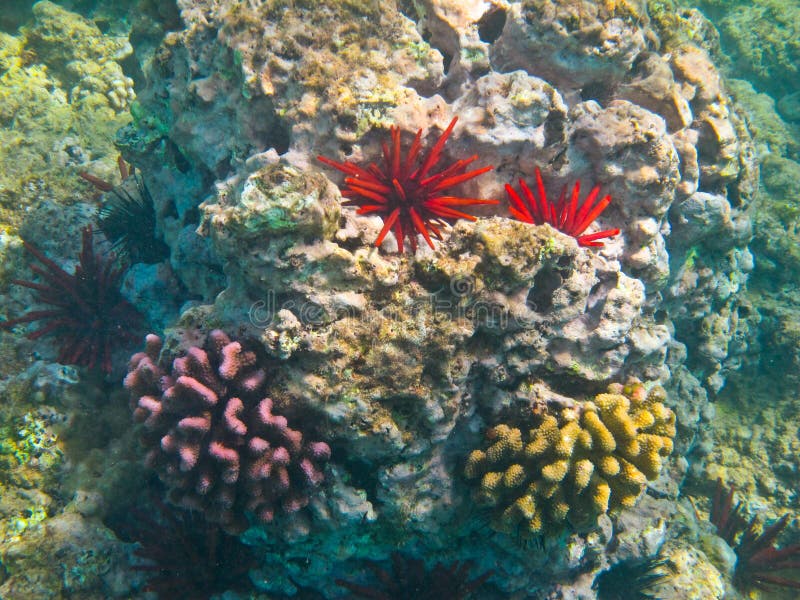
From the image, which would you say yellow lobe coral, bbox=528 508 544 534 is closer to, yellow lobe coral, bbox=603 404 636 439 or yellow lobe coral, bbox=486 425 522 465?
yellow lobe coral, bbox=486 425 522 465

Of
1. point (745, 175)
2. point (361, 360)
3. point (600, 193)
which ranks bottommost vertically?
point (361, 360)

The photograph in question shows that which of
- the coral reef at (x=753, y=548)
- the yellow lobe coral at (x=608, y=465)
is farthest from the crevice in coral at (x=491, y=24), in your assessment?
the coral reef at (x=753, y=548)

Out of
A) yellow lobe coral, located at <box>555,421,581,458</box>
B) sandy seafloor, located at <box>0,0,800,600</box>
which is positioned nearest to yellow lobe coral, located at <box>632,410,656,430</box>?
sandy seafloor, located at <box>0,0,800,600</box>

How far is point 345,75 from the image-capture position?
377 cm

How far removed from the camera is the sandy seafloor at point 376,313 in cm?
329

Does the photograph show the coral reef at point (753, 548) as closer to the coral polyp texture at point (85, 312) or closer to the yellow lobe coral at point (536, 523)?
the yellow lobe coral at point (536, 523)

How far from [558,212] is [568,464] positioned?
1963mm

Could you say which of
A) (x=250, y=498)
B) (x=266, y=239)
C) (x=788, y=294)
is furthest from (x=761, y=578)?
(x=266, y=239)

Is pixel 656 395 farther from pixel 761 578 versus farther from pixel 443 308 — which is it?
pixel 761 578

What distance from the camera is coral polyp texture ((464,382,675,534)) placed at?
3502 mm

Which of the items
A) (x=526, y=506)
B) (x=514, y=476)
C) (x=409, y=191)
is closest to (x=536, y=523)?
(x=526, y=506)

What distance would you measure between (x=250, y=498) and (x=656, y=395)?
3.50 metres

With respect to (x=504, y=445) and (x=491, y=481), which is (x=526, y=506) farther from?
(x=504, y=445)

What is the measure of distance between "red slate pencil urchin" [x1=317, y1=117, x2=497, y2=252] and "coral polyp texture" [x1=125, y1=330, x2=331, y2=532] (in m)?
1.45
